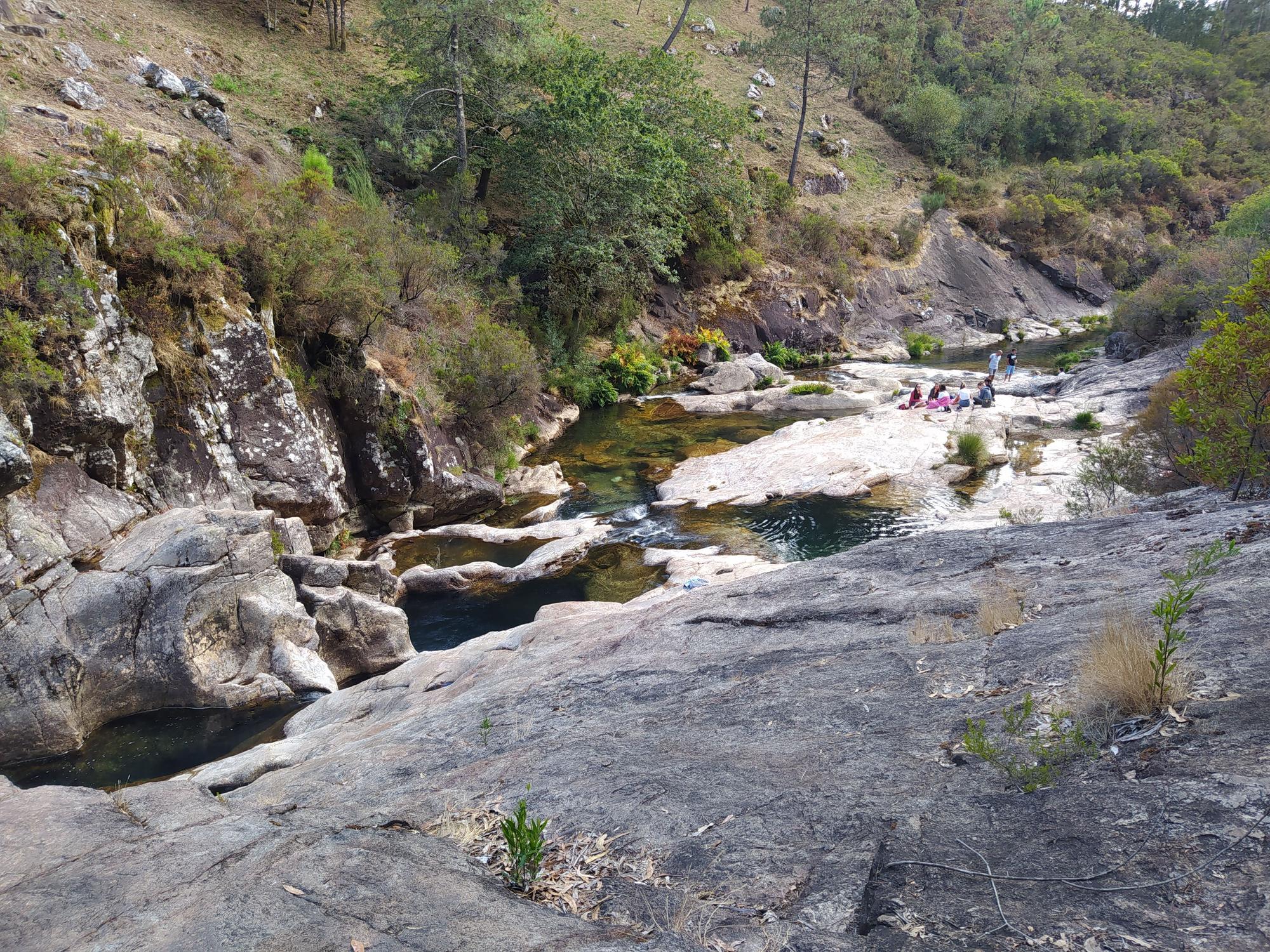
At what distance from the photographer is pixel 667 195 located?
28.5 m

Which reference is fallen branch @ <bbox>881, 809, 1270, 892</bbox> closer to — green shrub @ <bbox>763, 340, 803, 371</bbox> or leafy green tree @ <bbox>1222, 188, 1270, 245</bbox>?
green shrub @ <bbox>763, 340, 803, 371</bbox>

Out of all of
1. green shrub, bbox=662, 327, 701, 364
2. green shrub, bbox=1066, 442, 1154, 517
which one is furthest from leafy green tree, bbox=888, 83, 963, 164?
green shrub, bbox=1066, 442, 1154, 517

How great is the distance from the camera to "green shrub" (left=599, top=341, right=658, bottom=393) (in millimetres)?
27734

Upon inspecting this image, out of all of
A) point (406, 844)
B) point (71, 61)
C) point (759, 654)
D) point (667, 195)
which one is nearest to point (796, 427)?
point (667, 195)

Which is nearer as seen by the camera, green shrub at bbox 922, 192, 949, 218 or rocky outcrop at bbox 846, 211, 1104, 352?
rocky outcrop at bbox 846, 211, 1104, 352

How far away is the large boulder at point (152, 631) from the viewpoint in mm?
A: 8477

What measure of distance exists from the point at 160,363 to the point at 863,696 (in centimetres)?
1222

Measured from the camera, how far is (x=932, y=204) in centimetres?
4659

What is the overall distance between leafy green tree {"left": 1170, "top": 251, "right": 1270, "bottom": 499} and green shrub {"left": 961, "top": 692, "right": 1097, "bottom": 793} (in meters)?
5.71

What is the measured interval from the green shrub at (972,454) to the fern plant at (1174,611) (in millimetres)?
12646

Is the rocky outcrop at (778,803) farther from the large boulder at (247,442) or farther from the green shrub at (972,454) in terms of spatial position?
the green shrub at (972,454)

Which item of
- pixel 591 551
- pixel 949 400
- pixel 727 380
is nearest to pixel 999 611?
pixel 591 551

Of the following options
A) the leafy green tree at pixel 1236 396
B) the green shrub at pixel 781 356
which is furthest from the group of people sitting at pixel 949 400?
the leafy green tree at pixel 1236 396

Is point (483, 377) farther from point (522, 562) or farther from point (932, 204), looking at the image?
point (932, 204)
